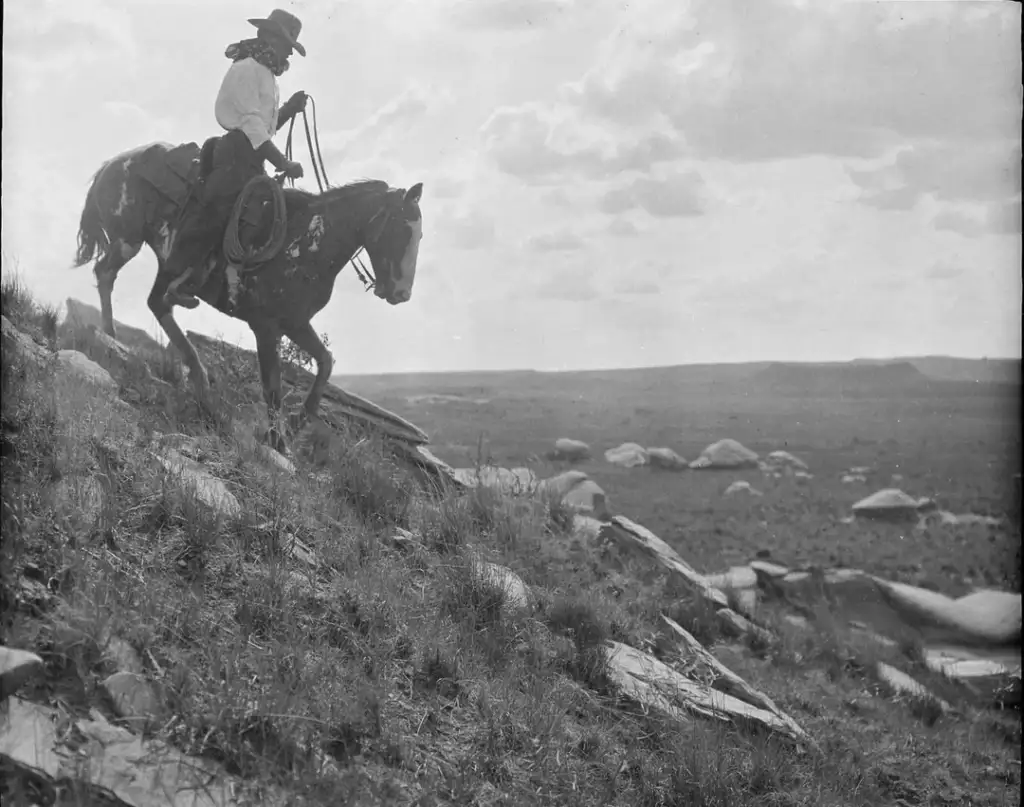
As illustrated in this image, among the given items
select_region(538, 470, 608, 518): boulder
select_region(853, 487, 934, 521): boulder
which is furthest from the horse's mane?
select_region(853, 487, 934, 521): boulder

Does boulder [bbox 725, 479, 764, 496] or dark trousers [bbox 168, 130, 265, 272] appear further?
boulder [bbox 725, 479, 764, 496]

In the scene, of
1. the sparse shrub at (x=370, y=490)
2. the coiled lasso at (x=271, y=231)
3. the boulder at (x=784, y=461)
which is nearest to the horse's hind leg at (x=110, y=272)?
the coiled lasso at (x=271, y=231)

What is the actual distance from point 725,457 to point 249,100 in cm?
1346

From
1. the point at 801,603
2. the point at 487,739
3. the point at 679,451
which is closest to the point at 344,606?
the point at 487,739

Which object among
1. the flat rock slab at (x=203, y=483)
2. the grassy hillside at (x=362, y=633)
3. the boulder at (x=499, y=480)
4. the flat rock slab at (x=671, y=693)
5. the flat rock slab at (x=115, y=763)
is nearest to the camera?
the flat rock slab at (x=115, y=763)

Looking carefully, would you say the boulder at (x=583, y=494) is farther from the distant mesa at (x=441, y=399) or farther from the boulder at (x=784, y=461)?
the boulder at (x=784, y=461)

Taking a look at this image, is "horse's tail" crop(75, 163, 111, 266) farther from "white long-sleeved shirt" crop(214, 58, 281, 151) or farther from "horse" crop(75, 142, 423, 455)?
"white long-sleeved shirt" crop(214, 58, 281, 151)

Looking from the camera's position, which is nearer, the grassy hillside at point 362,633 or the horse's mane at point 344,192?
the grassy hillside at point 362,633

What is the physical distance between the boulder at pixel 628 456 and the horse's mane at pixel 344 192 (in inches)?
453

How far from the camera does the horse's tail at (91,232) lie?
26.8 feet

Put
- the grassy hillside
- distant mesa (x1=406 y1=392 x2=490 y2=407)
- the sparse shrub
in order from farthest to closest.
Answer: distant mesa (x1=406 y1=392 x2=490 y2=407)
the sparse shrub
the grassy hillside

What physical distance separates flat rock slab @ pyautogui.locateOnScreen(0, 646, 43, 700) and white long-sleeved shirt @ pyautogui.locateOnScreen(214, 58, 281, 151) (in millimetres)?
4464

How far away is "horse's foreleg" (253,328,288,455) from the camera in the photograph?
731cm

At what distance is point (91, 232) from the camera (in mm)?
8258
